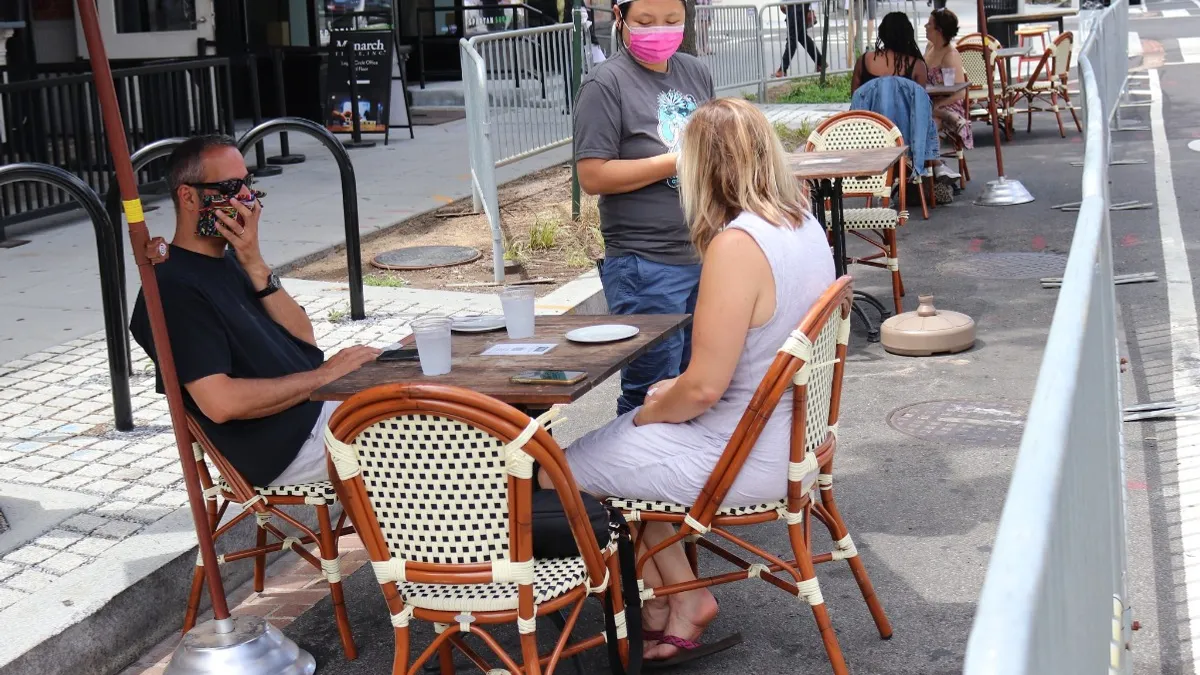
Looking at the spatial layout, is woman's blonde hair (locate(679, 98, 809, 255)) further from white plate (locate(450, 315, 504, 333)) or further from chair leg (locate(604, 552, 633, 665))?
chair leg (locate(604, 552, 633, 665))

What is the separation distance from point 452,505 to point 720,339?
2.84 feet

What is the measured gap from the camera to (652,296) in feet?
15.6

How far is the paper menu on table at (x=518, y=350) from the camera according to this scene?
12.8 feet

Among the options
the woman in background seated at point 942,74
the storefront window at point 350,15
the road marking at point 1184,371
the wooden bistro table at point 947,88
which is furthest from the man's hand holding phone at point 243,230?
the storefront window at point 350,15

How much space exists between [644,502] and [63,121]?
26.5 feet

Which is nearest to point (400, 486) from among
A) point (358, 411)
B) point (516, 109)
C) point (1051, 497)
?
point (358, 411)

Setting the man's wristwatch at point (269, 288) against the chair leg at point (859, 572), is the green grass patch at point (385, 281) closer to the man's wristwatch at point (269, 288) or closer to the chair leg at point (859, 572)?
the man's wristwatch at point (269, 288)

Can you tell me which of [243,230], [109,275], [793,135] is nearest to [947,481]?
[243,230]

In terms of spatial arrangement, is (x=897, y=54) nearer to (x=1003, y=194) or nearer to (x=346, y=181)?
(x=1003, y=194)

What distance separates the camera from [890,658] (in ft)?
12.6

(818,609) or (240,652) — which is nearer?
(818,609)

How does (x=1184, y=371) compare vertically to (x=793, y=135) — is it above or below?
below

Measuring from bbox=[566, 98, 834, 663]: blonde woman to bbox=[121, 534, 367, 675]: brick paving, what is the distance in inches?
46.3

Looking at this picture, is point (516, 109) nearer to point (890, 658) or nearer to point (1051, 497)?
point (890, 658)
